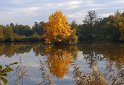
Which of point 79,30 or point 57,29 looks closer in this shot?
Answer: point 57,29

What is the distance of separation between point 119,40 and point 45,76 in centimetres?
7247

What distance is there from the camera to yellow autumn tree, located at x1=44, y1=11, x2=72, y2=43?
66812 mm

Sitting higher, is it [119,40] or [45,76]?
[45,76]

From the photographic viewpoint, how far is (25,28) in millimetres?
135375

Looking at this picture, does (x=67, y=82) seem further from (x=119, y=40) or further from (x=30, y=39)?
(x=30, y=39)

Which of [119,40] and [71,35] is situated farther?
[119,40]

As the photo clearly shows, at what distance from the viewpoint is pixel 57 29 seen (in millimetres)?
66938

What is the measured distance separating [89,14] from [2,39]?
2922 centimetres

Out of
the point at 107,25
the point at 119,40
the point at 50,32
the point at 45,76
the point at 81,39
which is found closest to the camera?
the point at 45,76

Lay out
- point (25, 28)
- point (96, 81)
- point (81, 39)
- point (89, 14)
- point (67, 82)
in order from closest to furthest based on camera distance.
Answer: point (96, 81) → point (67, 82) → point (81, 39) → point (89, 14) → point (25, 28)

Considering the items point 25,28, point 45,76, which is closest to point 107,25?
point 25,28

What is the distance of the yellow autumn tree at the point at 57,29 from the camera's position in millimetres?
66812

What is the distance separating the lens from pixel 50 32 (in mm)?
67375

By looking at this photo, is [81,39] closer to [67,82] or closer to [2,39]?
[2,39]
